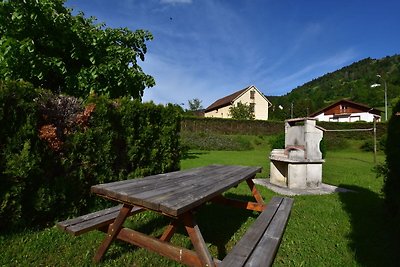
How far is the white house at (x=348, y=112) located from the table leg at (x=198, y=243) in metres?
48.1

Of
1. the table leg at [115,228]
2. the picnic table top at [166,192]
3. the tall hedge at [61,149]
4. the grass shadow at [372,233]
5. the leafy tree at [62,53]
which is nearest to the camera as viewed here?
the picnic table top at [166,192]

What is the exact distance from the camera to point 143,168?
5.14 m

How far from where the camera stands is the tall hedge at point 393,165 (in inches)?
161

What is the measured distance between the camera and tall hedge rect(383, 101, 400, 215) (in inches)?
161

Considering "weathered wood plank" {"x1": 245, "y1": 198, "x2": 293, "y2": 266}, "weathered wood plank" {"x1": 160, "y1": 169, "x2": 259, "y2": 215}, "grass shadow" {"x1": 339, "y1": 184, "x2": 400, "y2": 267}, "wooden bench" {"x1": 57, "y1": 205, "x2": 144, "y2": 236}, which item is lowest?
"grass shadow" {"x1": 339, "y1": 184, "x2": 400, "y2": 267}

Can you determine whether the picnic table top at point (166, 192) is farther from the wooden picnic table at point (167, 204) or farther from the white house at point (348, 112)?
the white house at point (348, 112)

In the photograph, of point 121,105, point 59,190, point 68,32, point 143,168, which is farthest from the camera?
point 68,32

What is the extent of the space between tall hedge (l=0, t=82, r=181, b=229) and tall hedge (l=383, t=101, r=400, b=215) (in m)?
4.29

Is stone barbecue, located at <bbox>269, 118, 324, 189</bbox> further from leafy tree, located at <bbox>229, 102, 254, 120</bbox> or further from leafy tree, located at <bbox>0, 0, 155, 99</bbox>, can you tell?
leafy tree, located at <bbox>229, 102, 254, 120</bbox>

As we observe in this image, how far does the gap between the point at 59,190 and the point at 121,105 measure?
5.81ft

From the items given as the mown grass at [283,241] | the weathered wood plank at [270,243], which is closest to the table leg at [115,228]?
the mown grass at [283,241]

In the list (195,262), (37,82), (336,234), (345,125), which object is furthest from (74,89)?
(345,125)

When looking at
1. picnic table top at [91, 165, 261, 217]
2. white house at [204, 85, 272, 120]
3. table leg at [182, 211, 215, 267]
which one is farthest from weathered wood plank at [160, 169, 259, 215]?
white house at [204, 85, 272, 120]

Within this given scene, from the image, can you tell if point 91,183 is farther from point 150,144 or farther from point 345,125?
point 345,125
